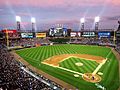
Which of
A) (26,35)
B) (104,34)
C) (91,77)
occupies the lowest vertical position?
(91,77)

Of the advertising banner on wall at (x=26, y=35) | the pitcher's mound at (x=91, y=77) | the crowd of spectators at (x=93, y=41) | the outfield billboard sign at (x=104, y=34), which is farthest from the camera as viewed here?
the outfield billboard sign at (x=104, y=34)

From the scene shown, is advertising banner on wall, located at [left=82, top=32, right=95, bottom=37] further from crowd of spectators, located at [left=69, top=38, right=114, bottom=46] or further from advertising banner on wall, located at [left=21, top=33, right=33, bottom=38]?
advertising banner on wall, located at [left=21, top=33, right=33, bottom=38]

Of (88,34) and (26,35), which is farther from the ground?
(88,34)

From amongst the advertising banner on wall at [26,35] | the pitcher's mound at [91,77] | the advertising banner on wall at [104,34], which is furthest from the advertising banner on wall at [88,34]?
the pitcher's mound at [91,77]

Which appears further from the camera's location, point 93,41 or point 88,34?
point 88,34

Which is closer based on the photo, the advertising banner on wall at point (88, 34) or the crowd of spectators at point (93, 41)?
the crowd of spectators at point (93, 41)

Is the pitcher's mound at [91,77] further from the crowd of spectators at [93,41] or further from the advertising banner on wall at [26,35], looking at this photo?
the advertising banner on wall at [26,35]

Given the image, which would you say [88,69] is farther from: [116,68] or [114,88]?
[114,88]

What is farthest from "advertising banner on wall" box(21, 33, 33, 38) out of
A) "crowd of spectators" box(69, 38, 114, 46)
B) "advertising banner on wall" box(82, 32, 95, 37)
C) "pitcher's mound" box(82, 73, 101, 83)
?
"pitcher's mound" box(82, 73, 101, 83)

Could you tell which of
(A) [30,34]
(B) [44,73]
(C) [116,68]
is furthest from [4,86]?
(A) [30,34]

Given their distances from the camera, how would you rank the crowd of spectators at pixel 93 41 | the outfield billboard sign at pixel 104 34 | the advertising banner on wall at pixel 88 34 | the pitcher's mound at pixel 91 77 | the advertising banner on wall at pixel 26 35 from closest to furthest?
the pitcher's mound at pixel 91 77, the crowd of spectators at pixel 93 41, the advertising banner on wall at pixel 26 35, the outfield billboard sign at pixel 104 34, the advertising banner on wall at pixel 88 34

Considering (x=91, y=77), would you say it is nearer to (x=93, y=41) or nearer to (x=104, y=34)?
(x=93, y=41)

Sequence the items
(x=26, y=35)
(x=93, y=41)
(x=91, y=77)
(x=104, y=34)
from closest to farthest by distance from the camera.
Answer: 1. (x=91, y=77)
2. (x=26, y=35)
3. (x=104, y=34)
4. (x=93, y=41)

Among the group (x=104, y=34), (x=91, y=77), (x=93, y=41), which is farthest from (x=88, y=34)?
(x=91, y=77)
